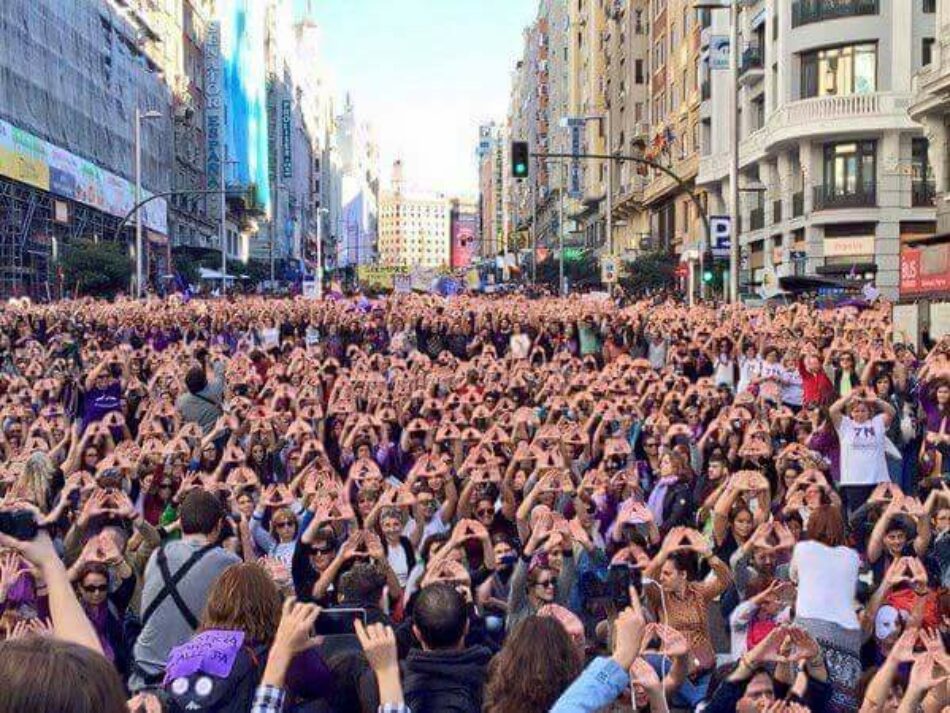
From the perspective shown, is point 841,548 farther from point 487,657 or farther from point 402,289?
point 402,289

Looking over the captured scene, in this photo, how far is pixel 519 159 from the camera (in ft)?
83.7

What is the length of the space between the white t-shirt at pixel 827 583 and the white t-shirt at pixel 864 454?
399 cm

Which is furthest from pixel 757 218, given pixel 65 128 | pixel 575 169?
pixel 575 169

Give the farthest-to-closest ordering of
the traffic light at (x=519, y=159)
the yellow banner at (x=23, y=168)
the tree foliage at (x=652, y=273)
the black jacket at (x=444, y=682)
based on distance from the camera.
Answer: the tree foliage at (x=652, y=273) < the yellow banner at (x=23, y=168) < the traffic light at (x=519, y=159) < the black jacket at (x=444, y=682)

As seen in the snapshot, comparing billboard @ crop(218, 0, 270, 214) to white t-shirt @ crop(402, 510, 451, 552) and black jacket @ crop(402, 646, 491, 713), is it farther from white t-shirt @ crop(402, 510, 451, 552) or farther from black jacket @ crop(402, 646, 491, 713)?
black jacket @ crop(402, 646, 491, 713)

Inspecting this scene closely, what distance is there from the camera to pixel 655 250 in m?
59.6

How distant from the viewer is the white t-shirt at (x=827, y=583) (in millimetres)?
5457

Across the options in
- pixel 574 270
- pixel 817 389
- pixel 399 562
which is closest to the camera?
pixel 399 562

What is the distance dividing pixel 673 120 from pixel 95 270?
25.3m

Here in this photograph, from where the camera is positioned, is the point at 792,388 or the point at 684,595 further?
the point at 792,388

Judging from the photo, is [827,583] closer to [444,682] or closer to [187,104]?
[444,682]

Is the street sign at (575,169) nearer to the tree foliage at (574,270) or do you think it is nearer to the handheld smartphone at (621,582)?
the tree foliage at (574,270)

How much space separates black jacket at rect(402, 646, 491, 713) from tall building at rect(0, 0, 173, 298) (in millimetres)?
38086

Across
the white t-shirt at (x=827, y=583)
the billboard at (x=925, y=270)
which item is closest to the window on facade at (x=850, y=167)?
the billboard at (x=925, y=270)
